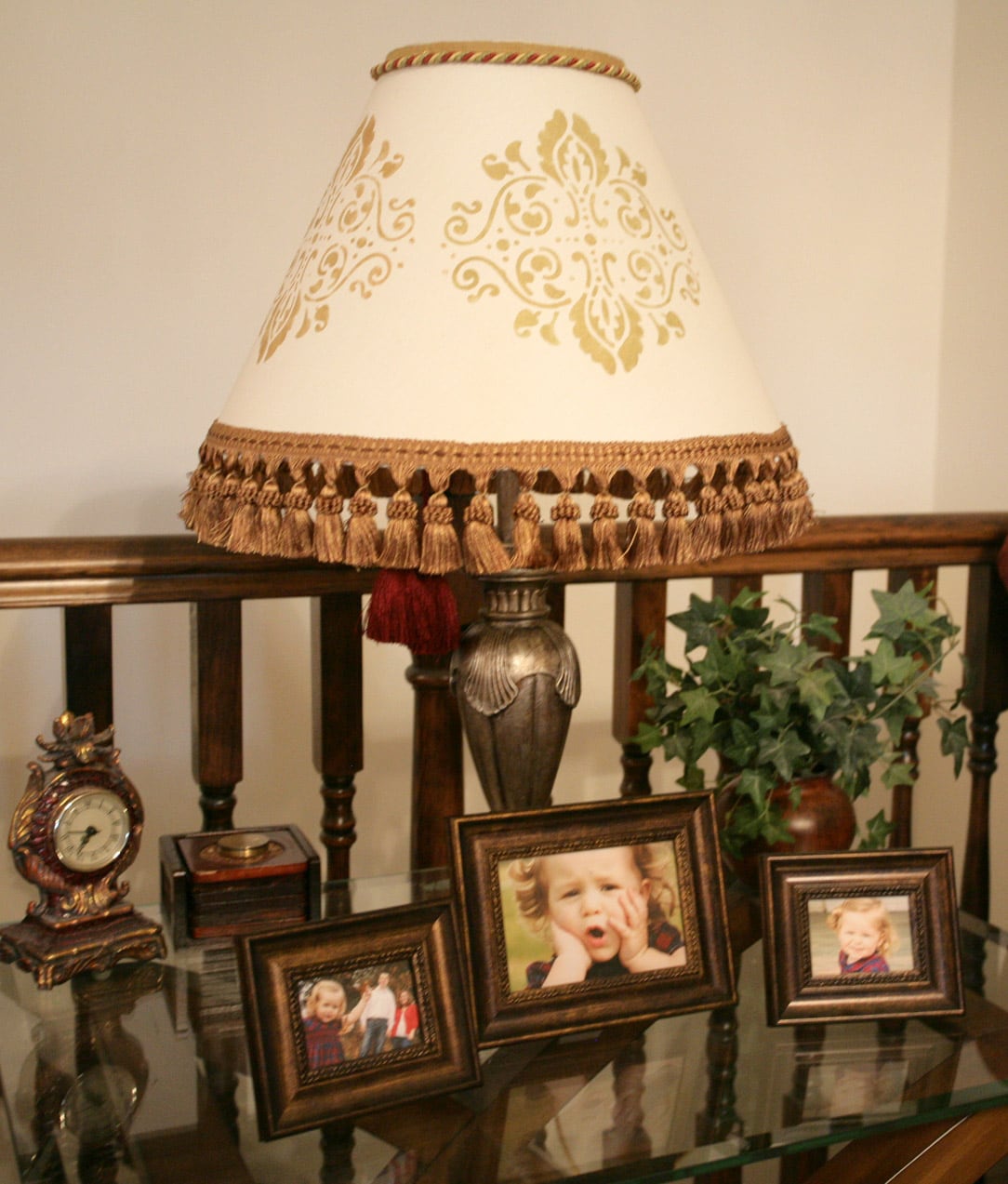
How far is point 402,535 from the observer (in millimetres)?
836

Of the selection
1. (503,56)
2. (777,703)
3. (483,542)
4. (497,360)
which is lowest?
(777,703)

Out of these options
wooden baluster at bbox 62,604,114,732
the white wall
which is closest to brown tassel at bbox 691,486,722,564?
wooden baluster at bbox 62,604,114,732

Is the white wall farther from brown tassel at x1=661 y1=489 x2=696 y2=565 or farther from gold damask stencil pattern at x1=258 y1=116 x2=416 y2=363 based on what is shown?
brown tassel at x1=661 y1=489 x2=696 y2=565

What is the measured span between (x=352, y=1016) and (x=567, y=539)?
331mm

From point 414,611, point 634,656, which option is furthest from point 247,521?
point 634,656

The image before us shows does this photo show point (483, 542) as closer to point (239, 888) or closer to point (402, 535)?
point (402, 535)

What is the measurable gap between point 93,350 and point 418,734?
764 mm

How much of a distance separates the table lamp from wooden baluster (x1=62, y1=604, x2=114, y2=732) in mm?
288

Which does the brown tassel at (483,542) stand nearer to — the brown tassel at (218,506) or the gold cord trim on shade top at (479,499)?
the gold cord trim on shade top at (479,499)

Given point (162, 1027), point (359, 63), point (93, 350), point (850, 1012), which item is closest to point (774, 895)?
point (850, 1012)

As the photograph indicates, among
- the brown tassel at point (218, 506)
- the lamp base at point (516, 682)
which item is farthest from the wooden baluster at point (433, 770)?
the brown tassel at point (218, 506)

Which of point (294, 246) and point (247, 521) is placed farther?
point (294, 246)

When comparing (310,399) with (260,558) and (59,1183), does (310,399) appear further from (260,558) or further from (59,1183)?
(59,1183)

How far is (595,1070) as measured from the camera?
896 mm
